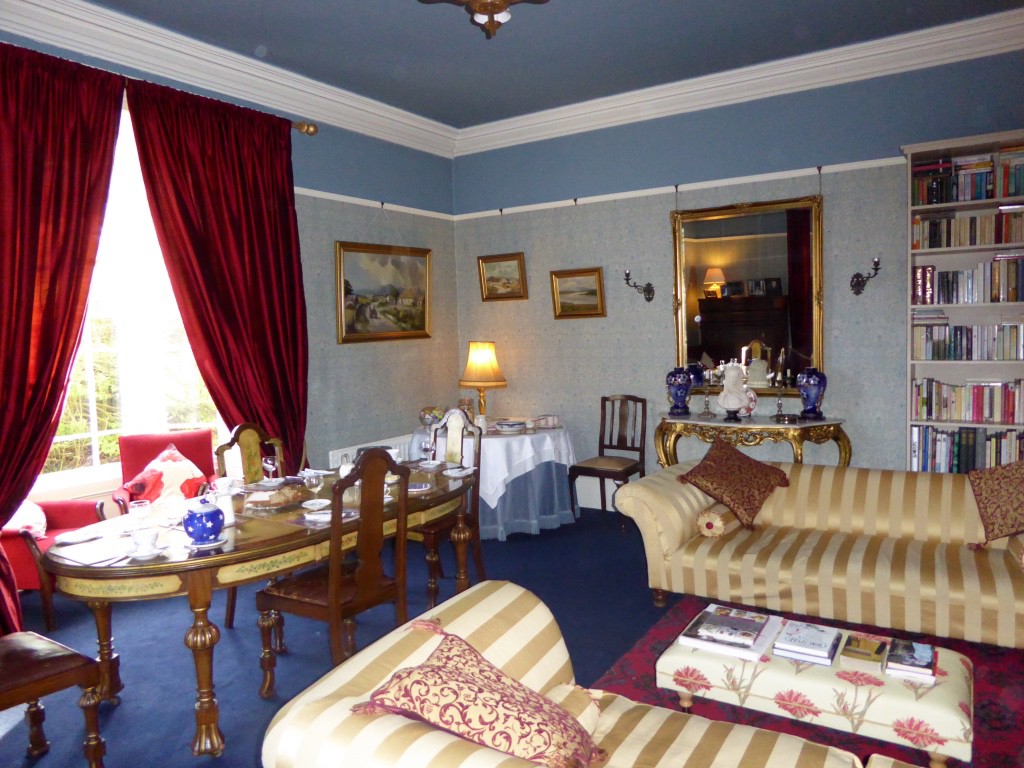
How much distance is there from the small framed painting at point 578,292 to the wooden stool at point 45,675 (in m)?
4.39

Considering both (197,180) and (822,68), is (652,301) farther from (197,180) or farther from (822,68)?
(197,180)

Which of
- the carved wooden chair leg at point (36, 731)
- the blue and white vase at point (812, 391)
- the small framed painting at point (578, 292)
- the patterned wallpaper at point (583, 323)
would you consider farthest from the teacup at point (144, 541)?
the small framed painting at point (578, 292)

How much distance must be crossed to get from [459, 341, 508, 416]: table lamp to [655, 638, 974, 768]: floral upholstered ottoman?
3.63m

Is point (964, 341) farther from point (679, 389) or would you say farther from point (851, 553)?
point (851, 553)

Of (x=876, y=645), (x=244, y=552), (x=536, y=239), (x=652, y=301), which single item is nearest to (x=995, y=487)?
(x=876, y=645)

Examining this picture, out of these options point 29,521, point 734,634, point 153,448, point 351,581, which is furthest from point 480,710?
point 153,448

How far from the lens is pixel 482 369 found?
6.11 metres

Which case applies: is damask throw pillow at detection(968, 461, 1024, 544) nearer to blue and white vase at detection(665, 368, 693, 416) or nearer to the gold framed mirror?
the gold framed mirror

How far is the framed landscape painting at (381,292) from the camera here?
555cm

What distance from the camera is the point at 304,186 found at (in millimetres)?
5246

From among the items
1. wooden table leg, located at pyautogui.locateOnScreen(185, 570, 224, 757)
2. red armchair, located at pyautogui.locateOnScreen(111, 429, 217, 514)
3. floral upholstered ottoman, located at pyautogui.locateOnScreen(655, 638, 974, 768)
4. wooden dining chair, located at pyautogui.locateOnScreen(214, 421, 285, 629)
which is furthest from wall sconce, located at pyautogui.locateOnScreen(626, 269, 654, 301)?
wooden table leg, located at pyautogui.locateOnScreen(185, 570, 224, 757)

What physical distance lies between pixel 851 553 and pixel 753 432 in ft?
5.18

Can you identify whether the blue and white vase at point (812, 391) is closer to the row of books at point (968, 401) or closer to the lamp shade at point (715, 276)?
the row of books at point (968, 401)

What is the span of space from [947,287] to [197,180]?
4586 mm
